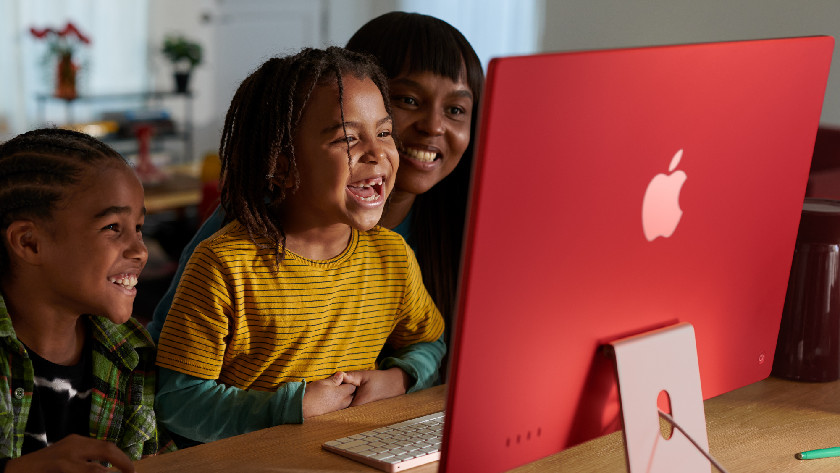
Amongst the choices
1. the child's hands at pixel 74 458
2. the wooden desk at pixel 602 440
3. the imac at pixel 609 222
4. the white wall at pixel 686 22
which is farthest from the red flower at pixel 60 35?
the imac at pixel 609 222

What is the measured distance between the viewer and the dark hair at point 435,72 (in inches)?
58.3

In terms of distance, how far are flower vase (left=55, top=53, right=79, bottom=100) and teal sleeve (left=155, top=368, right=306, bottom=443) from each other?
4454 millimetres

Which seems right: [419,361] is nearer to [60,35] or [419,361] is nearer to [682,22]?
[682,22]

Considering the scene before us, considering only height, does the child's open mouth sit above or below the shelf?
above

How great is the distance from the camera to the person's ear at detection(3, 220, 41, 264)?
3.49 ft

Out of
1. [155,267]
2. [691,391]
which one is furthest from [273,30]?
[691,391]

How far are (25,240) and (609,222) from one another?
689 millimetres

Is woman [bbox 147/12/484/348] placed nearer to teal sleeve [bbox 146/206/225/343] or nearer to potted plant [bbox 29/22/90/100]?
teal sleeve [bbox 146/206/225/343]

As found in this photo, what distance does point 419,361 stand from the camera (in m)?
1.33

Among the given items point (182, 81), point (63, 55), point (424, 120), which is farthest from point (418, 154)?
point (182, 81)

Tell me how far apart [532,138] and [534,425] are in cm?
26

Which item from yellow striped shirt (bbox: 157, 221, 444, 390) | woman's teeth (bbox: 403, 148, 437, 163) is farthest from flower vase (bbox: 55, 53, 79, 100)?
yellow striped shirt (bbox: 157, 221, 444, 390)

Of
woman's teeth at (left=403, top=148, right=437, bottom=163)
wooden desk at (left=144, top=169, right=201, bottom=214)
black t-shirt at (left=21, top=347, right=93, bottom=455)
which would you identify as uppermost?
woman's teeth at (left=403, top=148, right=437, bottom=163)

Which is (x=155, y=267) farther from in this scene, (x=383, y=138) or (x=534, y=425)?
(x=534, y=425)
